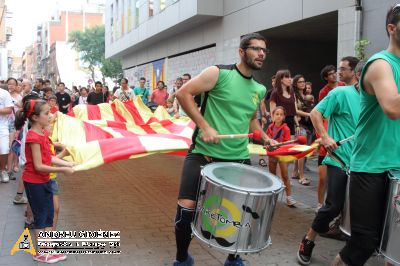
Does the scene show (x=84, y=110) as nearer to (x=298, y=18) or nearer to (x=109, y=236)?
(x=109, y=236)

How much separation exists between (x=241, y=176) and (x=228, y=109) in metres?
0.57

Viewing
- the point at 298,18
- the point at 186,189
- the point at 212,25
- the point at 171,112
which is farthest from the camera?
the point at 212,25

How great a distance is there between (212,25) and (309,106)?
8970 millimetres

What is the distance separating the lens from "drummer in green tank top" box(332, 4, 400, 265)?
9.23ft

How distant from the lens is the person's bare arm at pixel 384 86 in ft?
8.49

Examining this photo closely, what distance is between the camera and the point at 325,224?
4020mm

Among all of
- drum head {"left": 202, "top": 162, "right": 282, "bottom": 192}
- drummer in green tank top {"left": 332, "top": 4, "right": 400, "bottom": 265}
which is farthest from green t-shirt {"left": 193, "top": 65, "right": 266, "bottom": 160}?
drummer in green tank top {"left": 332, "top": 4, "right": 400, "bottom": 265}

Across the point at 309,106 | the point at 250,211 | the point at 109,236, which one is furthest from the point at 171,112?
the point at 250,211

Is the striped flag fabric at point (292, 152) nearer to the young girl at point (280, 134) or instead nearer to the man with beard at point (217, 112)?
the young girl at point (280, 134)

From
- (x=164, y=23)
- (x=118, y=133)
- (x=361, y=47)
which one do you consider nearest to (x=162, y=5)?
(x=164, y=23)

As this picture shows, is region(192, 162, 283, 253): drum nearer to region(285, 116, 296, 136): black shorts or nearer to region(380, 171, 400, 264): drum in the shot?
region(380, 171, 400, 264): drum

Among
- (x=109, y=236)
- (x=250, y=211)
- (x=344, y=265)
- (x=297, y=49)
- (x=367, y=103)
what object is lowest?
(x=109, y=236)

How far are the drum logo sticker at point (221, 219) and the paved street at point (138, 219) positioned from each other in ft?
3.79

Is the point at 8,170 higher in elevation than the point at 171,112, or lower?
lower
